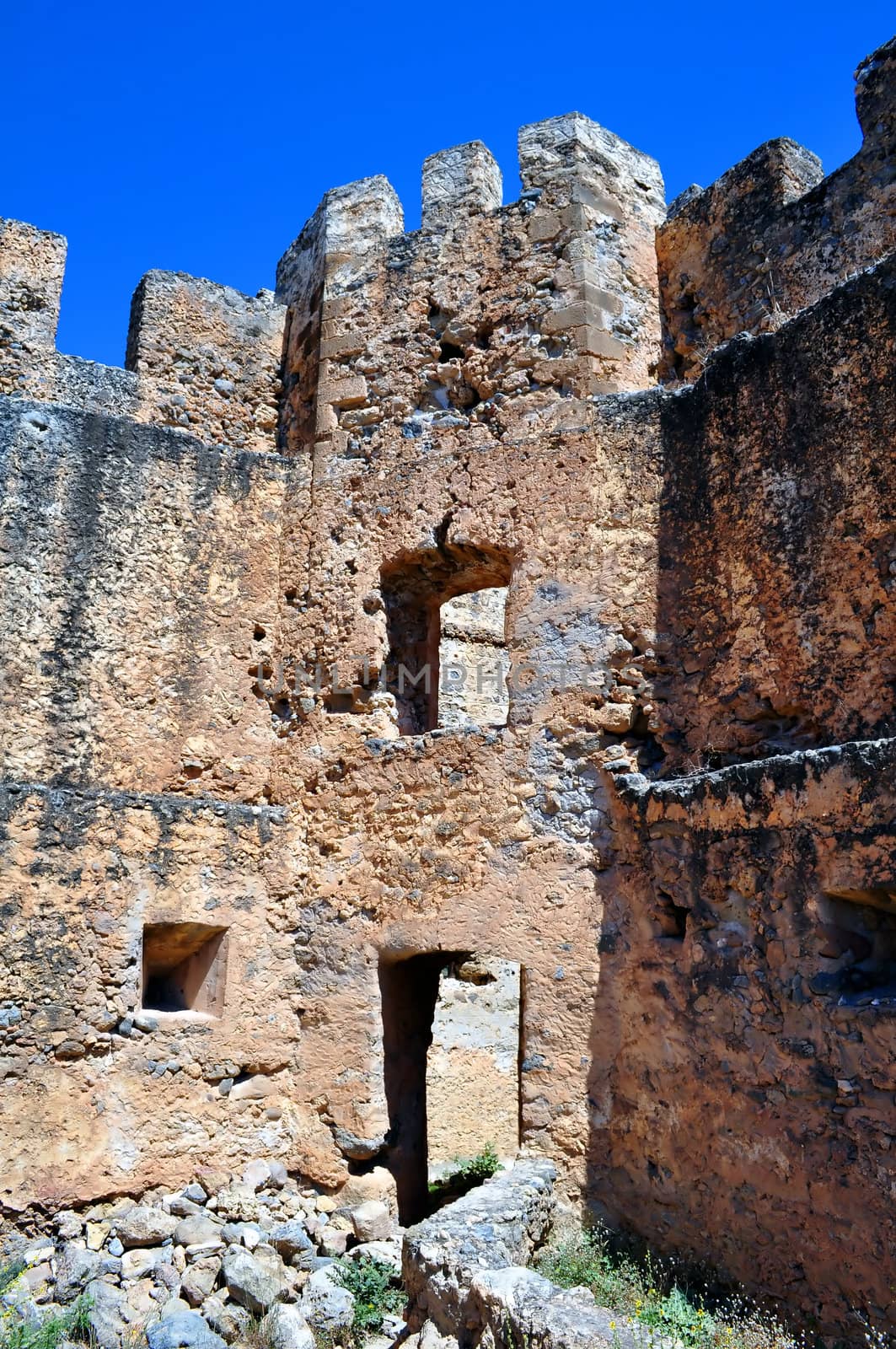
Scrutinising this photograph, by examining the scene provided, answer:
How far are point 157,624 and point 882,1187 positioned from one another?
5.14 metres

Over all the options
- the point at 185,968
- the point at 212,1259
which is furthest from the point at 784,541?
the point at 212,1259

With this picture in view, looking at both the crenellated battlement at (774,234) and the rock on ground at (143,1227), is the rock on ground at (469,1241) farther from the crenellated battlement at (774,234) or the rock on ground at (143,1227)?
the crenellated battlement at (774,234)

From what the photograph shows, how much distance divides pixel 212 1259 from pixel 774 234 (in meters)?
7.17

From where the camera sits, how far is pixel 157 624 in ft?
23.6

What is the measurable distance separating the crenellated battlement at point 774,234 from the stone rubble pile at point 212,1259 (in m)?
5.95

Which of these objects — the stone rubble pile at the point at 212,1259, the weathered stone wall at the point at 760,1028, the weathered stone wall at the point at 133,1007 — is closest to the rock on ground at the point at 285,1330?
the stone rubble pile at the point at 212,1259

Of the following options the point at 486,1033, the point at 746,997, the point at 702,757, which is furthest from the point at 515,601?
the point at 486,1033

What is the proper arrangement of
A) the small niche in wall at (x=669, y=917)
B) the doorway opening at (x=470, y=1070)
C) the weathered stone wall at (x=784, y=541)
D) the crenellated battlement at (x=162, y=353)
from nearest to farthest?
1. the weathered stone wall at (x=784, y=541)
2. the small niche in wall at (x=669, y=917)
3. the crenellated battlement at (x=162, y=353)
4. the doorway opening at (x=470, y=1070)

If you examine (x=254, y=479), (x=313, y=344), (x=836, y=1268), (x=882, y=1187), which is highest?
(x=313, y=344)

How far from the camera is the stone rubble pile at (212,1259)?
541 centimetres

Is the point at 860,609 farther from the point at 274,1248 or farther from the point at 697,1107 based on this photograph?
the point at 274,1248

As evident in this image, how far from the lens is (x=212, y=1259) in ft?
19.4

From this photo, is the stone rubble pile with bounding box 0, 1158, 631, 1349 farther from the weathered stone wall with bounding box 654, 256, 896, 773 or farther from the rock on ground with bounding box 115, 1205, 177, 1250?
the weathered stone wall with bounding box 654, 256, 896, 773

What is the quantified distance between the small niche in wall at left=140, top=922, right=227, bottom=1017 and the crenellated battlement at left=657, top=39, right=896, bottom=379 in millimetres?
5008
